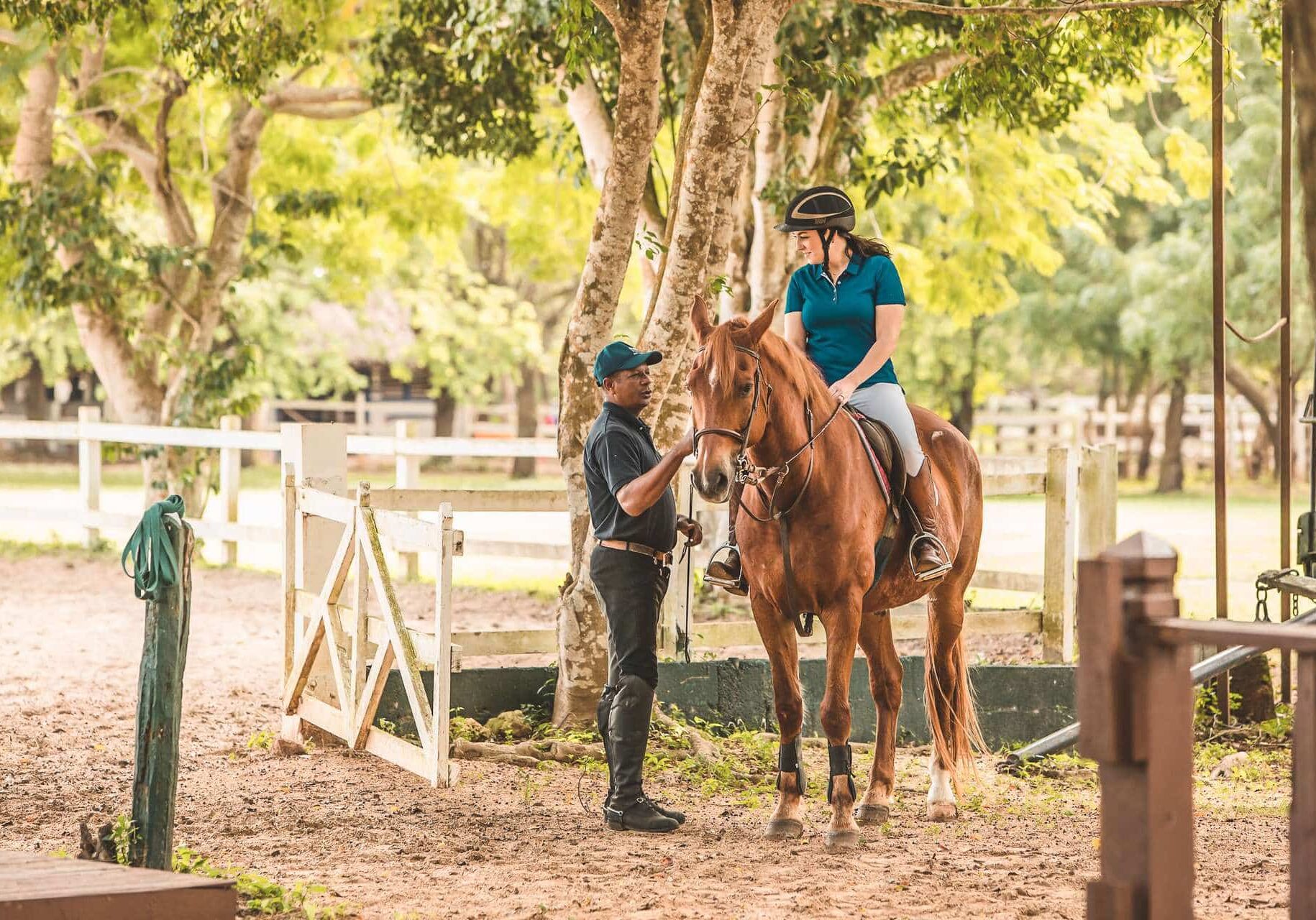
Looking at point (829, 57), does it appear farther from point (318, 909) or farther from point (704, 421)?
point (318, 909)

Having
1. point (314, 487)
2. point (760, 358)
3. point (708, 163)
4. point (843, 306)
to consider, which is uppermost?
point (708, 163)

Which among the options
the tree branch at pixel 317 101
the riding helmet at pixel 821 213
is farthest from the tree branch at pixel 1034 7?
the tree branch at pixel 317 101

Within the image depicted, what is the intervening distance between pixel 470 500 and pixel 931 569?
12.3 ft

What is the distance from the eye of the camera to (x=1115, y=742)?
3.44m

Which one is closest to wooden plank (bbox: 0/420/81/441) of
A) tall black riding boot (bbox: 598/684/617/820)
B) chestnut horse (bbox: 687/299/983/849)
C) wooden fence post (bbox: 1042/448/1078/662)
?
wooden fence post (bbox: 1042/448/1078/662)

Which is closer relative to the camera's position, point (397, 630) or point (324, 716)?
point (397, 630)

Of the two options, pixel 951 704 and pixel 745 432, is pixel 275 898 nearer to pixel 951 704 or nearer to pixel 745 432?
pixel 745 432

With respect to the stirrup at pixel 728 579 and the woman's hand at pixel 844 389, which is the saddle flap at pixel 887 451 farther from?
the stirrup at pixel 728 579

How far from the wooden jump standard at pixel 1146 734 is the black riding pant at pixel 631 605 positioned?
11.1 ft

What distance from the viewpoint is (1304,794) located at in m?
3.43

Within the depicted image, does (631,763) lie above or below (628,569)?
below

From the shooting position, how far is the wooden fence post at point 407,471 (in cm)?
1622

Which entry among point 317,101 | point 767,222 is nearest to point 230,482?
point 317,101

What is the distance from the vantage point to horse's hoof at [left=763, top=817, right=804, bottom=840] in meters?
6.59
